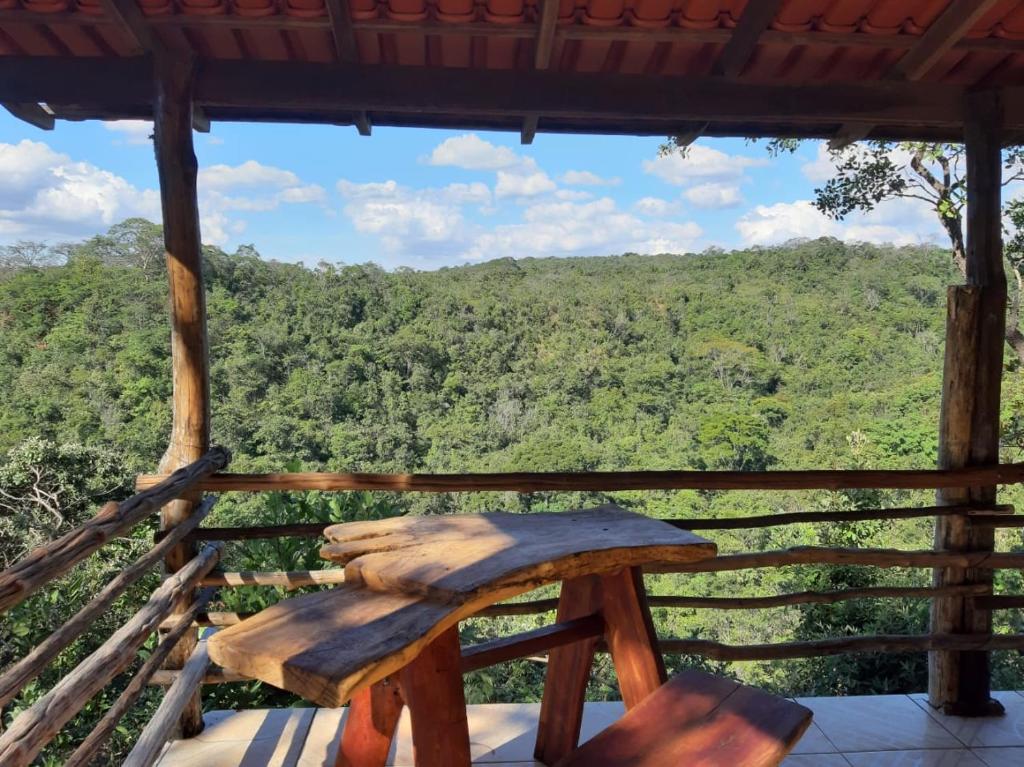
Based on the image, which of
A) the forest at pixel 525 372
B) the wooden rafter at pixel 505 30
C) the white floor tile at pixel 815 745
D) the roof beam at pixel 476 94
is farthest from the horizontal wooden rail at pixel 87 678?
the forest at pixel 525 372

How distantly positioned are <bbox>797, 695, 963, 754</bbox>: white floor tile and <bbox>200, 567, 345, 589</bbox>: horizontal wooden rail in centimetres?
171

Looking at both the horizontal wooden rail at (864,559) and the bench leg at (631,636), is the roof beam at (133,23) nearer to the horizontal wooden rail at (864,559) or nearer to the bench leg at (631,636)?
the bench leg at (631,636)

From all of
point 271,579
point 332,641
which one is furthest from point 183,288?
point 332,641

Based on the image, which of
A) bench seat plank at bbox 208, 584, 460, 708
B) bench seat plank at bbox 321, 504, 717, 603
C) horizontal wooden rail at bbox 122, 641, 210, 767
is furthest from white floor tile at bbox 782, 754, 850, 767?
horizontal wooden rail at bbox 122, 641, 210, 767

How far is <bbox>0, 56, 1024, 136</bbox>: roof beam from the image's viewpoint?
8.38 ft

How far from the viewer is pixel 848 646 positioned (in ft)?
9.74

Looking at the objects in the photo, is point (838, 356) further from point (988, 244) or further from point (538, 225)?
point (538, 225)

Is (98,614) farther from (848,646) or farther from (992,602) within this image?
(992,602)

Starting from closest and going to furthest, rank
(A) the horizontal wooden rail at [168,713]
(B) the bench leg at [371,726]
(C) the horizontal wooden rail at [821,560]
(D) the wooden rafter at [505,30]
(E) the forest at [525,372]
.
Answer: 1. (B) the bench leg at [371,726]
2. (A) the horizontal wooden rail at [168,713]
3. (D) the wooden rafter at [505,30]
4. (C) the horizontal wooden rail at [821,560]
5. (E) the forest at [525,372]

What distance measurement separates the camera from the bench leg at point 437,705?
1495 mm

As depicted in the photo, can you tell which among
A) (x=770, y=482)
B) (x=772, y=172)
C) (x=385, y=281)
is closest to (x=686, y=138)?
(x=770, y=482)

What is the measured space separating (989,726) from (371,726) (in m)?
2.30

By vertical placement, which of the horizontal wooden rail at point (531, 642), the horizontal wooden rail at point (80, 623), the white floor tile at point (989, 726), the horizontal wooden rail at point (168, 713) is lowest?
the white floor tile at point (989, 726)

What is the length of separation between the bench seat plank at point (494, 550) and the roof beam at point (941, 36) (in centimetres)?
166
